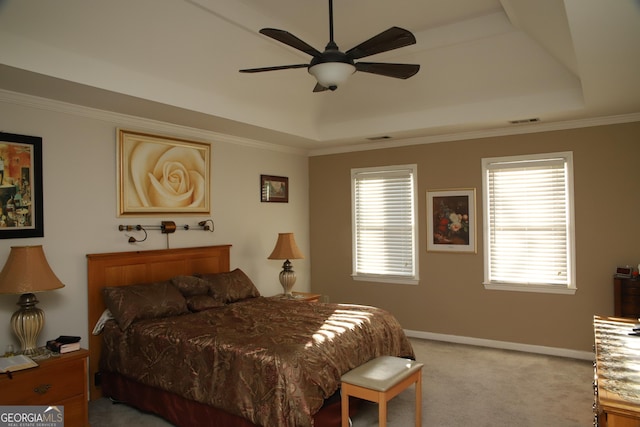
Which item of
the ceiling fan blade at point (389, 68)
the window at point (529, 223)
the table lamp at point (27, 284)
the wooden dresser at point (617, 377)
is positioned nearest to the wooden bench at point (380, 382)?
the wooden dresser at point (617, 377)

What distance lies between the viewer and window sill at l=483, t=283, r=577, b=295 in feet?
16.0

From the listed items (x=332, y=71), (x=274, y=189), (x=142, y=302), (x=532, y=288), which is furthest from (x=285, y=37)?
(x=532, y=288)

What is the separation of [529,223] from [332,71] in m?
3.47

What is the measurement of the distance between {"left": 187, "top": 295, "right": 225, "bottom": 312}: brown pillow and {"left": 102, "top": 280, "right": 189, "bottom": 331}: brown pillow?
7 cm

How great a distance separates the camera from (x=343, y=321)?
3707mm

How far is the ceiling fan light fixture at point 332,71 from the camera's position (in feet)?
8.80

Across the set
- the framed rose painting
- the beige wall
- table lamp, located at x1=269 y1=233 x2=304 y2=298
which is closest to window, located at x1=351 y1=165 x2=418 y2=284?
the beige wall

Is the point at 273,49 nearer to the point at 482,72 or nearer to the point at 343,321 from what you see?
the point at 482,72

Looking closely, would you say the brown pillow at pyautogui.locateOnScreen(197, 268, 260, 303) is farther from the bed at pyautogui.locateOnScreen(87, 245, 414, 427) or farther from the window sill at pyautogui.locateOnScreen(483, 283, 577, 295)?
the window sill at pyautogui.locateOnScreen(483, 283, 577, 295)

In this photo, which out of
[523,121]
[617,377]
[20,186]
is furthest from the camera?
[523,121]

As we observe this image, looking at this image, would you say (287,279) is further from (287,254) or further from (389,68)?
(389,68)

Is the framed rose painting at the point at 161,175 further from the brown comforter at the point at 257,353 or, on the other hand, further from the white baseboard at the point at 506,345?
the white baseboard at the point at 506,345

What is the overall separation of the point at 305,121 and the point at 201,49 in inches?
79.7

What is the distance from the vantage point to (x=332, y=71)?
2.71 m
